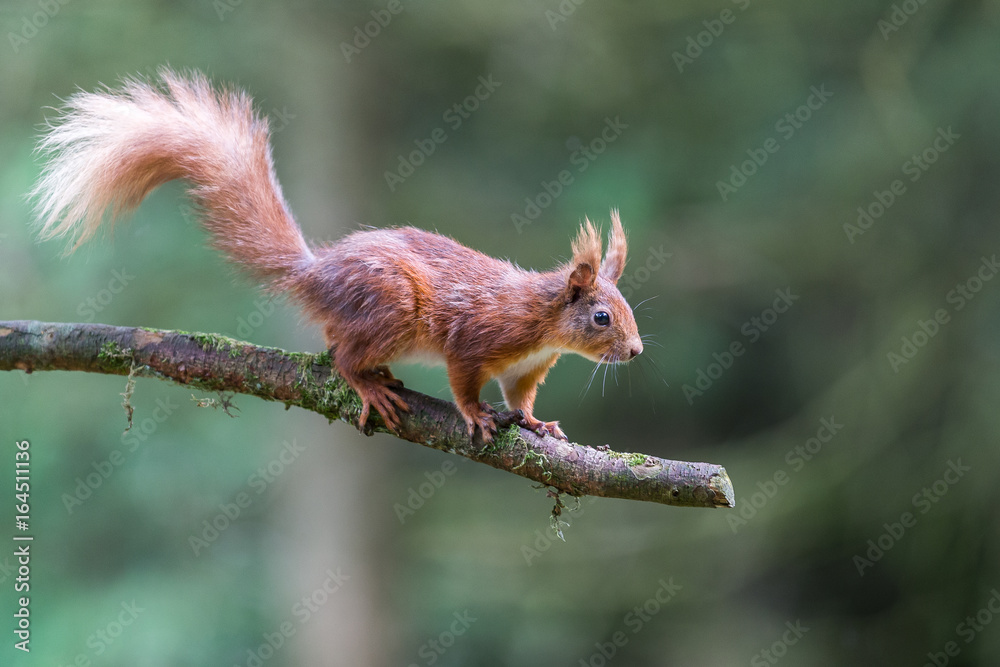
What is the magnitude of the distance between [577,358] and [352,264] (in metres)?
3.72

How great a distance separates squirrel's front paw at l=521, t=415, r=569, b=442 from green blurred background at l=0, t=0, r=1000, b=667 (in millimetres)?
2640

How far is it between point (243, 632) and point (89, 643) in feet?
3.79

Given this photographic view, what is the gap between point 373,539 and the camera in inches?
233

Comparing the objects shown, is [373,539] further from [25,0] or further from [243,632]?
[25,0]

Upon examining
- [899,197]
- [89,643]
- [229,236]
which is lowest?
[89,643]

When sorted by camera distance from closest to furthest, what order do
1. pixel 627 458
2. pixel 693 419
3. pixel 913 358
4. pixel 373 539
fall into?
pixel 627 458 → pixel 913 358 → pixel 373 539 → pixel 693 419

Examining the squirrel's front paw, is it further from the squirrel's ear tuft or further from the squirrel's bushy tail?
the squirrel's bushy tail

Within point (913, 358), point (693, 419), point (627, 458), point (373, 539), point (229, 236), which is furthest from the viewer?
point (693, 419)

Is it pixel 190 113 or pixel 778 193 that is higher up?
pixel 778 193

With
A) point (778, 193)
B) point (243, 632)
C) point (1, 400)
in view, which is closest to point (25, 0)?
point (1, 400)

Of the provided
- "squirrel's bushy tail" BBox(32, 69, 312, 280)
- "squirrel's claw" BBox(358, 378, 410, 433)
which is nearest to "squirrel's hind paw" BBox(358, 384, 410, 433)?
"squirrel's claw" BBox(358, 378, 410, 433)

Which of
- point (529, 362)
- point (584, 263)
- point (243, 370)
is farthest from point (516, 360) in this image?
point (243, 370)

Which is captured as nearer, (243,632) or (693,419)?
(243,632)

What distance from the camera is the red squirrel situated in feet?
9.24
